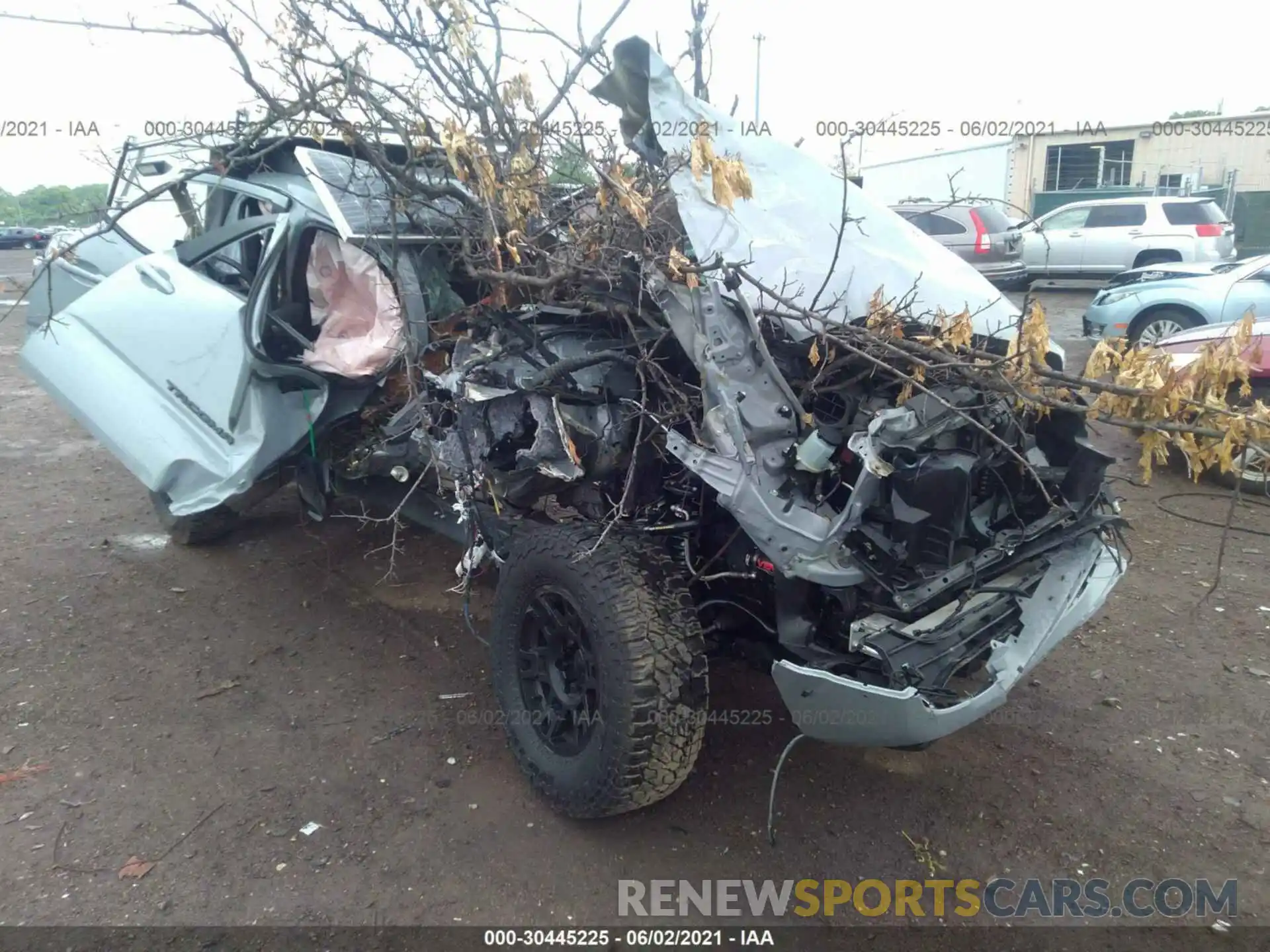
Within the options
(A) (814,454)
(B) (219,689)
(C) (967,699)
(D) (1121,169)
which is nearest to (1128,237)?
(D) (1121,169)

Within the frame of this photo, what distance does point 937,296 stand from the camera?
10.2 ft

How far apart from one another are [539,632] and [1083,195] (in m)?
22.1

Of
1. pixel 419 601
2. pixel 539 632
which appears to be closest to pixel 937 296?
pixel 539 632

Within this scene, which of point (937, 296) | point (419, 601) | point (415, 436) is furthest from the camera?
point (419, 601)

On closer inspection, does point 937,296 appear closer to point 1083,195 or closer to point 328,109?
point 328,109

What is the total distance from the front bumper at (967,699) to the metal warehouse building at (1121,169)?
60.9 feet

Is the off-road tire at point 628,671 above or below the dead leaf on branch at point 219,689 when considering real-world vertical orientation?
above

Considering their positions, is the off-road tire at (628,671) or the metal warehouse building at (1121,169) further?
the metal warehouse building at (1121,169)

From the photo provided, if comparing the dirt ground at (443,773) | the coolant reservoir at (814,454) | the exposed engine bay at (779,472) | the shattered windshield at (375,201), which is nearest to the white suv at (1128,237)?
the dirt ground at (443,773)

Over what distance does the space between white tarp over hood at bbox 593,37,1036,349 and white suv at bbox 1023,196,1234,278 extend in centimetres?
1284

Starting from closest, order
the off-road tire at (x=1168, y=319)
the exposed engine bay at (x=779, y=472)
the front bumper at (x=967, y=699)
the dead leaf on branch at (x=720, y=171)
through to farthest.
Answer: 1. the front bumper at (x=967, y=699)
2. the exposed engine bay at (x=779, y=472)
3. the dead leaf on branch at (x=720, y=171)
4. the off-road tire at (x=1168, y=319)

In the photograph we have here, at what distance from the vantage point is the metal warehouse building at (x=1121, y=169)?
19.8 meters

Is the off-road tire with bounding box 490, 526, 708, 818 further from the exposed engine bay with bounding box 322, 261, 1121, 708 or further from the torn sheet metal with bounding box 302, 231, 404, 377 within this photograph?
the torn sheet metal with bounding box 302, 231, 404, 377

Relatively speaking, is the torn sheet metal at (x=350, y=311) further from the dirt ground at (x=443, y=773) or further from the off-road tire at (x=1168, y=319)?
the off-road tire at (x=1168, y=319)
